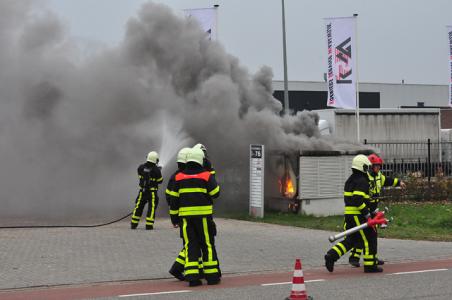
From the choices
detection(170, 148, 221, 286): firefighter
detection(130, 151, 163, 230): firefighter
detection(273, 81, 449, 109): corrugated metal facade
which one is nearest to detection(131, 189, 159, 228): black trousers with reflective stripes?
detection(130, 151, 163, 230): firefighter

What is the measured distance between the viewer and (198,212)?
867cm

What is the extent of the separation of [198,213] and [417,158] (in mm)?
17055

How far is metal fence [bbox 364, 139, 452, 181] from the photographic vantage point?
22.6 meters

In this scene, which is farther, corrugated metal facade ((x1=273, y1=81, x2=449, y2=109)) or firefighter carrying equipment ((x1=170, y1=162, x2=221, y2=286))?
corrugated metal facade ((x1=273, y1=81, x2=449, y2=109))

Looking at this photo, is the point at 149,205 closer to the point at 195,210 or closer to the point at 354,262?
the point at 354,262

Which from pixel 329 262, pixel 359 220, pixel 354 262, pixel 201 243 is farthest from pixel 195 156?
pixel 354 262

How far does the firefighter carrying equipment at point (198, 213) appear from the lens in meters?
8.66

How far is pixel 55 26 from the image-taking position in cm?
1844

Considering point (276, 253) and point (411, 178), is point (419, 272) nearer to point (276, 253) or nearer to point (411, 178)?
point (276, 253)

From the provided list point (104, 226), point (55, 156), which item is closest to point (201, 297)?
point (104, 226)

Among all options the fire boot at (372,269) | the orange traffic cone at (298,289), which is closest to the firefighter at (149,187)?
the fire boot at (372,269)

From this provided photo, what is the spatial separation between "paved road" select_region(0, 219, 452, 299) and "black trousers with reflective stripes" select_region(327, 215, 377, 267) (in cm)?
72

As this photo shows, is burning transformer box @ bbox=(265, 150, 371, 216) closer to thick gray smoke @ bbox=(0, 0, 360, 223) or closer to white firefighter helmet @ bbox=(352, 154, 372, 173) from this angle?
thick gray smoke @ bbox=(0, 0, 360, 223)

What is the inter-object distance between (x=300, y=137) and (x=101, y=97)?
5.37m
